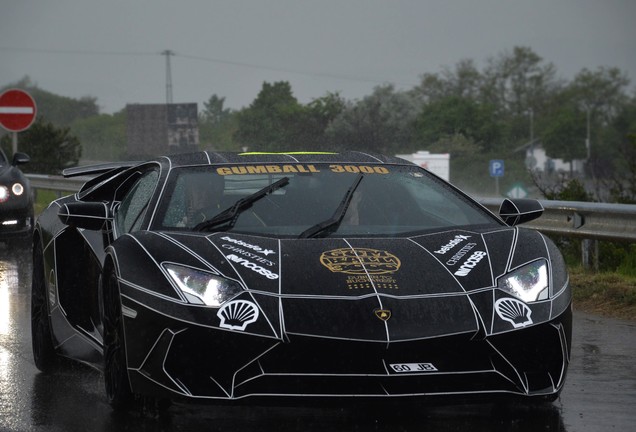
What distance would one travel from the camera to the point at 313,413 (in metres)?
5.56

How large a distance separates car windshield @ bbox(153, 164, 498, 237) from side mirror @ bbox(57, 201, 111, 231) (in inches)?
17.4

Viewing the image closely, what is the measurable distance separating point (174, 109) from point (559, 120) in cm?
6321

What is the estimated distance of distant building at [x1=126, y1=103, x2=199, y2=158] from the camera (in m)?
76.0

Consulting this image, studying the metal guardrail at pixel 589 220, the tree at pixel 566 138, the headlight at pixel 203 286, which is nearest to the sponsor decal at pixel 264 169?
the headlight at pixel 203 286

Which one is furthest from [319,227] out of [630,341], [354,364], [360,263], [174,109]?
[174,109]

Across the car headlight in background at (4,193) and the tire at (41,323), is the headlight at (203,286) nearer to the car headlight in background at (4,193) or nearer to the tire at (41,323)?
the tire at (41,323)

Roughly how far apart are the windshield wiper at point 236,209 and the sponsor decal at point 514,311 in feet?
4.41

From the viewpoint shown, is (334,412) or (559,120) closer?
(334,412)

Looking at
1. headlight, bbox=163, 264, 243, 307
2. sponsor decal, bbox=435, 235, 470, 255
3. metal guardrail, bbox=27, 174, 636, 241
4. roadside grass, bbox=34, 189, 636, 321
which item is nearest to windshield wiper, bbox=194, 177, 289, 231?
headlight, bbox=163, 264, 243, 307

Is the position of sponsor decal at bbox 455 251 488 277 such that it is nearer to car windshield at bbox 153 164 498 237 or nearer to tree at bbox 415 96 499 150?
car windshield at bbox 153 164 498 237

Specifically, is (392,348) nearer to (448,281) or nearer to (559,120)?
(448,281)

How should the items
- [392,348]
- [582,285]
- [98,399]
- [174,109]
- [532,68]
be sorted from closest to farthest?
[392,348]
[98,399]
[582,285]
[174,109]
[532,68]

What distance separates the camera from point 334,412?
5.58 m

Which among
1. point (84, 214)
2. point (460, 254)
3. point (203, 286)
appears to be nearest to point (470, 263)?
point (460, 254)
